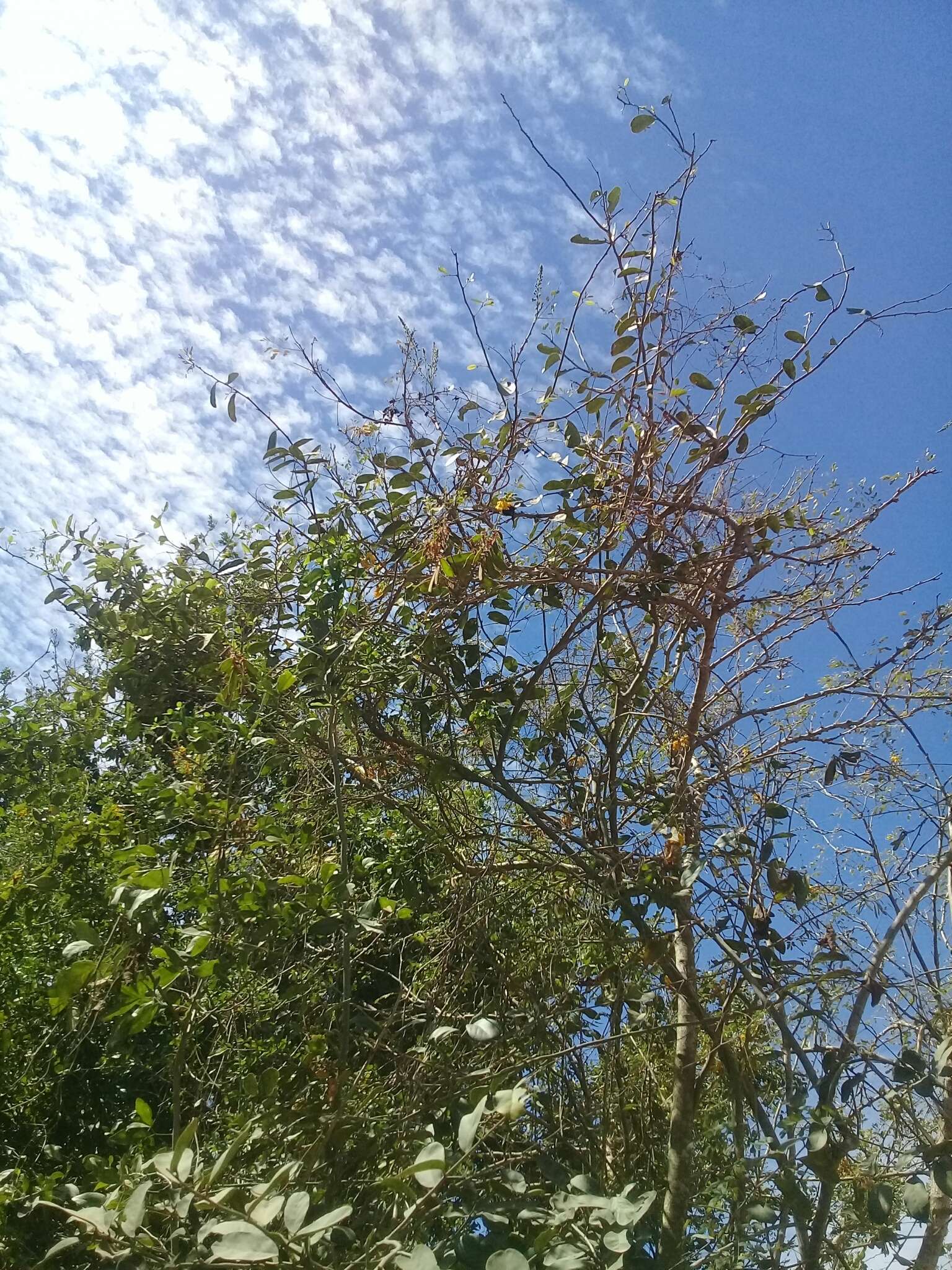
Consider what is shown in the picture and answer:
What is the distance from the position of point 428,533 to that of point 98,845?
51.8 inches

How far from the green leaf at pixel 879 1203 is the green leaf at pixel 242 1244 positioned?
1014mm

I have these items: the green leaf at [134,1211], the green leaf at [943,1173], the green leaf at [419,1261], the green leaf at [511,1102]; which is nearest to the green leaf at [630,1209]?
the green leaf at [511,1102]

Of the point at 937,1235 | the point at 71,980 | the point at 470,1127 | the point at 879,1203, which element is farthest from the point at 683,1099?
the point at 71,980

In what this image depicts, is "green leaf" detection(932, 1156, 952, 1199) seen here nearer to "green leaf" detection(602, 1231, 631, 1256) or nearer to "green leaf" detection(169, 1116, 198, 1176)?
"green leaf" detection(602, 1231, 631, 1256)

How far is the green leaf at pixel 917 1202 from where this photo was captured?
4.85 feet

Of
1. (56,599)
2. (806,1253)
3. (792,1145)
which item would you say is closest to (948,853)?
(792,1145)

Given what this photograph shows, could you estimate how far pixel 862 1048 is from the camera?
70.6 inches

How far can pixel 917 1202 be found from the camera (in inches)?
58.4

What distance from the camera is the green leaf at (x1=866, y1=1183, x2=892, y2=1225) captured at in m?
1.53

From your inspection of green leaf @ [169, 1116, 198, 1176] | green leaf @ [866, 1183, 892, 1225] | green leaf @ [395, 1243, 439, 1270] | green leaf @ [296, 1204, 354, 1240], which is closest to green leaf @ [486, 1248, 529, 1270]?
green leaf @ [395, 1243, 439, 1270]

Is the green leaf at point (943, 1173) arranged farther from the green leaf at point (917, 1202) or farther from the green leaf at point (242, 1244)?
the green leaf at point (242, 1244)

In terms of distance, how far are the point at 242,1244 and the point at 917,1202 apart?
1.09 metres

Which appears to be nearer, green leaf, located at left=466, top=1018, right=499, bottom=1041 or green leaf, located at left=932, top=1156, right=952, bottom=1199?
green leaf, located at left=932, top=1156, right=952, bottom=1199

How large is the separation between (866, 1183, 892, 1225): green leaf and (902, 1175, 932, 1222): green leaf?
0.03m
